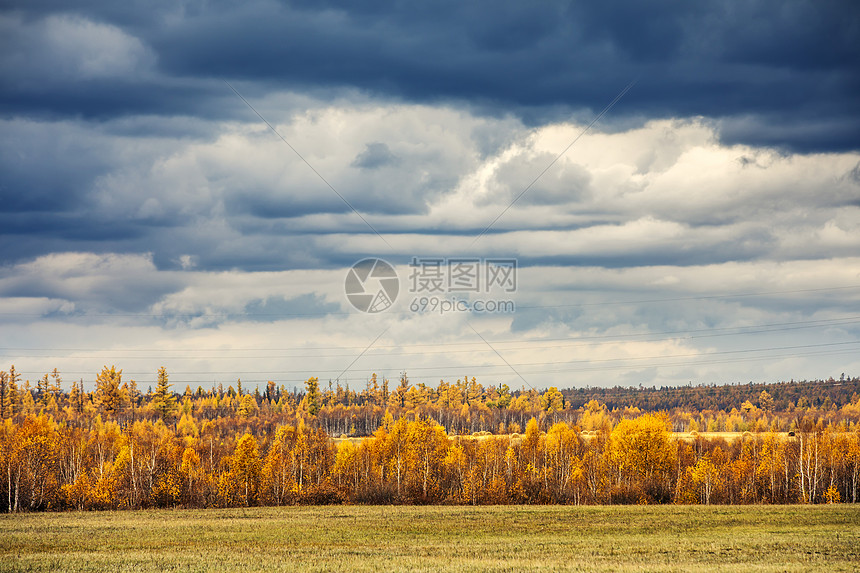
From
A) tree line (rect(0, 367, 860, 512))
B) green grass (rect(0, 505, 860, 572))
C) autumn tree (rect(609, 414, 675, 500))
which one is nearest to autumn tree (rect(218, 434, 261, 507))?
tree line (rect(0, 367, 860, 512))

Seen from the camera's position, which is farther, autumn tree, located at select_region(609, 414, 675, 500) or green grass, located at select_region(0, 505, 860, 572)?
autumn tree, located at select_region(609, 414, 675, 500)

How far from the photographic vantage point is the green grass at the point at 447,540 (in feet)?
185

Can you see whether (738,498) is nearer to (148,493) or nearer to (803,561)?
(803,561)

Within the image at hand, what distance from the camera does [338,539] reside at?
247 feet

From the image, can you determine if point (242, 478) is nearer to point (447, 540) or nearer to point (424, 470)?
point (424, 470)

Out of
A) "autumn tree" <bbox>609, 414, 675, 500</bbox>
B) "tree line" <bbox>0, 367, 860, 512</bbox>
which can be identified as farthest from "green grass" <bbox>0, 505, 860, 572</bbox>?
"autumn tree" <bbox>609, 414, 675, 500</bbox>

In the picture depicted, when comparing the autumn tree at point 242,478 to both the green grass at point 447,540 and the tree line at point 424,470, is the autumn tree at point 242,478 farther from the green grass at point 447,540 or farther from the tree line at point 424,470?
the green grass at point 447,540

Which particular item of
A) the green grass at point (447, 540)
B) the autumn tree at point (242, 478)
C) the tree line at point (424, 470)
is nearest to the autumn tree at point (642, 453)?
the tree line at point (424, 470)

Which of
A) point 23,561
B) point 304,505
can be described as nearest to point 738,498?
point 304,505

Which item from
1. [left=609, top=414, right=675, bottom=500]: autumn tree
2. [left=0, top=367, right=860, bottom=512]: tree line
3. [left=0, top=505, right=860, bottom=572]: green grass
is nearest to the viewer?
[left=0, top=505, right=860, bottom=572]: green grass

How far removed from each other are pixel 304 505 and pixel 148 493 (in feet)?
91.5

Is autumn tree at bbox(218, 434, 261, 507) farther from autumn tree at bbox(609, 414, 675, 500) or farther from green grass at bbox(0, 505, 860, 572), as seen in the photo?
autumn tree at bbox(609, 414, 675, 500)

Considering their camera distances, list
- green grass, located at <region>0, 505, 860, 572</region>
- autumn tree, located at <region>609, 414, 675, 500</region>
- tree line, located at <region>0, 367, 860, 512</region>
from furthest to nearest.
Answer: autumn tree, located at <region>609, 414, 675, 500</region> → tree line, located at <region>0, 367, 860, 512</region> → green grass, located at <region>0, 505, 860, 572</region>

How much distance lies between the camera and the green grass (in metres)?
56.2
